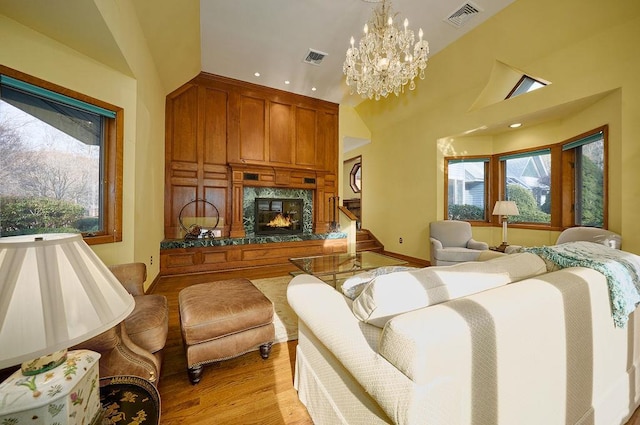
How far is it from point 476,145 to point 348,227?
290 centimetres

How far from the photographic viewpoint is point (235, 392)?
4.73 ft

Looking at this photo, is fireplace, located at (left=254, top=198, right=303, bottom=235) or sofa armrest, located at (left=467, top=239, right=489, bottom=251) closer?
sofa armrest, located at (left=467, top=239, right=489, bottom=251)

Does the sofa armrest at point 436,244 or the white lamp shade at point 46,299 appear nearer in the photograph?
the white lamp shade at point 46,299

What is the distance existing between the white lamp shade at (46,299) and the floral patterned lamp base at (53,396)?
0.17 m

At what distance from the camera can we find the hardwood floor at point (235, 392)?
1270mm

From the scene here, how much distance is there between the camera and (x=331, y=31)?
338 cm

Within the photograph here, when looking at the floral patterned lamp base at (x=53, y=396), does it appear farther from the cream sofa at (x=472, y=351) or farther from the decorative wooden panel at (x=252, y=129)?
the decorative wooden panel at (x=252, y=129)

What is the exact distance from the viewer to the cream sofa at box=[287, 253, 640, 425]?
646 millimetres

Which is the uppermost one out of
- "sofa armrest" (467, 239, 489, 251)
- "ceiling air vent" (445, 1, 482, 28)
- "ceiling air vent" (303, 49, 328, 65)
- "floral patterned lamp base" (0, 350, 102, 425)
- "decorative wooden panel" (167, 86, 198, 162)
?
"ceiling air vent" (303, 49, 328, 65)

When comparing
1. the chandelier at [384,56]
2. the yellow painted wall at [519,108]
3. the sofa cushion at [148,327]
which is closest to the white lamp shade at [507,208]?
the yellow painted wall at [519,108]

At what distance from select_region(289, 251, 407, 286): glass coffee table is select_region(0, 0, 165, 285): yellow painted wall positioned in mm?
1808

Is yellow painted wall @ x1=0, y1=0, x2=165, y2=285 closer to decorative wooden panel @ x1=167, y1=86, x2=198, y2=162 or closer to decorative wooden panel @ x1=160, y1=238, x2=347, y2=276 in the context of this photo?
decorative wooden panel @ x1=160, y1=238, x2=347, y2=276

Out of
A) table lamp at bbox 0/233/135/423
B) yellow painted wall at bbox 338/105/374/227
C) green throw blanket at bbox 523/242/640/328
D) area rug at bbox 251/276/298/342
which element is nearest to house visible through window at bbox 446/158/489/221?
yellow painted wall at bbox 338/105/374/227

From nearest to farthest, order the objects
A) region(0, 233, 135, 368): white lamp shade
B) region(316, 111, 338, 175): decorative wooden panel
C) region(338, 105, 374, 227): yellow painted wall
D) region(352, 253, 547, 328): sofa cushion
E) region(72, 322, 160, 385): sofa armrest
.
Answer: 1. region(0, 233, 135, 368): white lamp shade
2. region(352, 253, 547, 328): sofa cushion
3. region(72, 322, 160, 385): sofa armrest
4. region(316, 111, 338, 175): decorative wooden panel
5. region(338, 105, 374, 227): yellow painted wall
